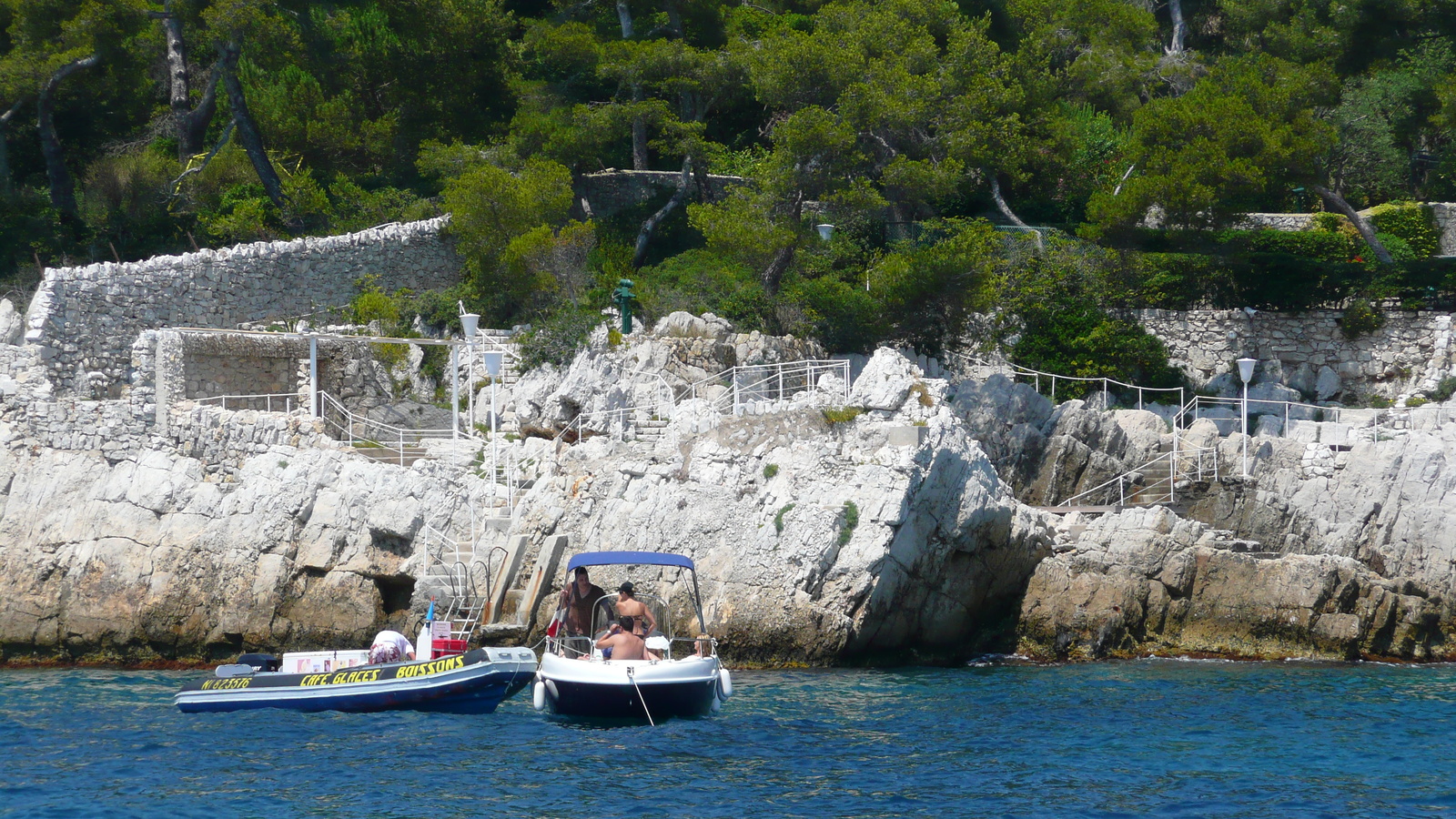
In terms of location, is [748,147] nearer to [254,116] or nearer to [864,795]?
[254,116]

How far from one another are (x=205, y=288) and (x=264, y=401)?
2.34 metres

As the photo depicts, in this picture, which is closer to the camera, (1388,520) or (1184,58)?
(1388,520)

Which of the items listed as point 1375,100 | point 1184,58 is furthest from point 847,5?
point 1375,100

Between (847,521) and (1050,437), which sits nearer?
(847,521)

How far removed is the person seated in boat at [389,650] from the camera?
16953 millimetres

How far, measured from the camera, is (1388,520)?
23234mm

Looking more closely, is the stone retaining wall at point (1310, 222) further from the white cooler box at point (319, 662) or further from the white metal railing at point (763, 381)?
the white cooler box at point (319, 662)

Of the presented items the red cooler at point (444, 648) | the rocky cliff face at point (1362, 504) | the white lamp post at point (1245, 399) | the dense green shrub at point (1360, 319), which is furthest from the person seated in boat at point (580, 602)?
the dense green shrub at point (1360, 319)

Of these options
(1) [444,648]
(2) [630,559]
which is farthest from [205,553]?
(2) [630,559]

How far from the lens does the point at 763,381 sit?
23625 mm

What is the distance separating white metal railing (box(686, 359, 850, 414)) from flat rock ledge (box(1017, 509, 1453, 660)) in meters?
4.74

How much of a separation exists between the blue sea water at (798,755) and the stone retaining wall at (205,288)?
7.34m

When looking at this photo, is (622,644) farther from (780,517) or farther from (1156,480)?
(1156,480)

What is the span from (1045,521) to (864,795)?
33.7 ft
